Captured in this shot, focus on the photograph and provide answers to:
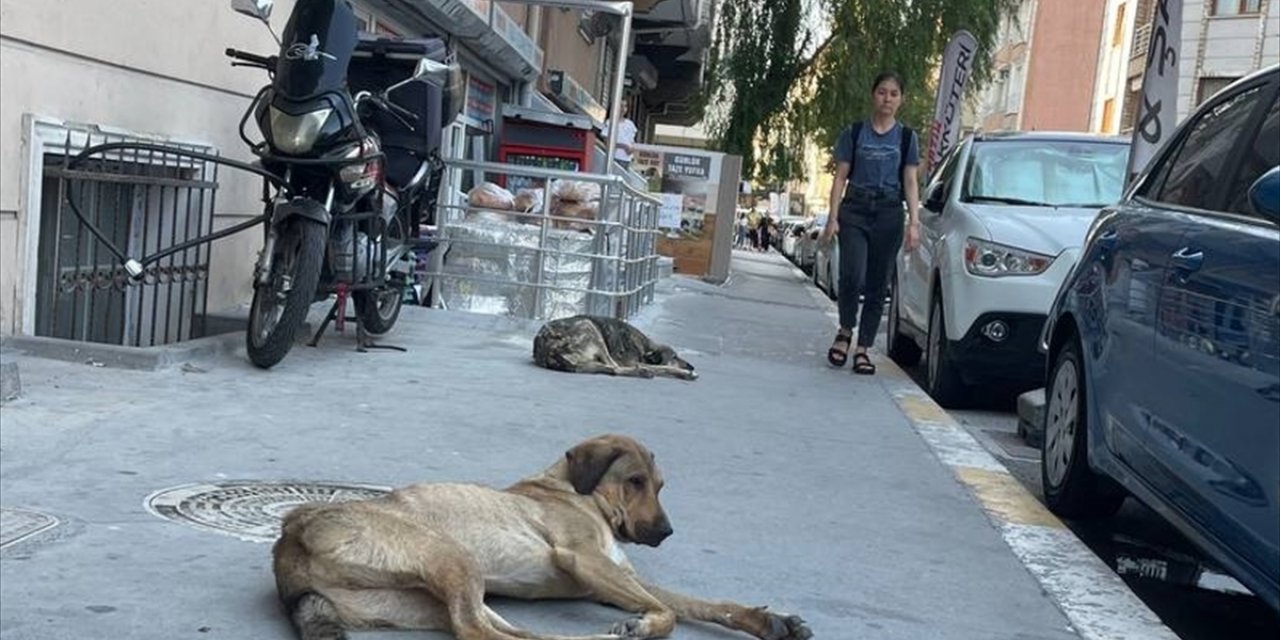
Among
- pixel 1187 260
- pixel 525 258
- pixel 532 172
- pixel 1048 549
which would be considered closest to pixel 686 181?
pixel 525 258

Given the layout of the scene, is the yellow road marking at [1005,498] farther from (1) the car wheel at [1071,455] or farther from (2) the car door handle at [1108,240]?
(2) the car door handle at [1108,240]

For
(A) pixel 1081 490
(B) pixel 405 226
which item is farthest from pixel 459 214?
(A) pixel 1081 490

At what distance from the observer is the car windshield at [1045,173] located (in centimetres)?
959

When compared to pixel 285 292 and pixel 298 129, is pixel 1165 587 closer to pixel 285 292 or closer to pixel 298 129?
pixel 285 292

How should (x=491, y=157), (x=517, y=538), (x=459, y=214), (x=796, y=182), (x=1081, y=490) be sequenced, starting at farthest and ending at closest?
1. (x=796, y=182)
2. (x=491, y=157)
3. (x=459, y=214)
4. (x=1081, y=490)
5. (x=517, y=538)

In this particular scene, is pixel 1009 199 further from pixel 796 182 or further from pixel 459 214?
pixel 796 182

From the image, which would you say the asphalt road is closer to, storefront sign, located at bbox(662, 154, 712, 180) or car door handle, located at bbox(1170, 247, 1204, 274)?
car door handle, located at bbox(1170, 247, 1204, 274)

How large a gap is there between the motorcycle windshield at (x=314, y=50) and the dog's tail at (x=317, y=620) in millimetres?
3956

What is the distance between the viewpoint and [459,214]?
11.2 m

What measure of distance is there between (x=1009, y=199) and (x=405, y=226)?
12.4 feet

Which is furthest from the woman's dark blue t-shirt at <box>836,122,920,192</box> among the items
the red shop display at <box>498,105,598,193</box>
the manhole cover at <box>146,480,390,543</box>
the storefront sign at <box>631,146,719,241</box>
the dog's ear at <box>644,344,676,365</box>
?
the storefront sign at <box>631,146,719,241</box>

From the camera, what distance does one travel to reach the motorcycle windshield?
6.87 metres

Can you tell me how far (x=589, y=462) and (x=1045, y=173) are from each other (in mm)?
6545

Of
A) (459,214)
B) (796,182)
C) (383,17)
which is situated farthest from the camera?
(796,182)
